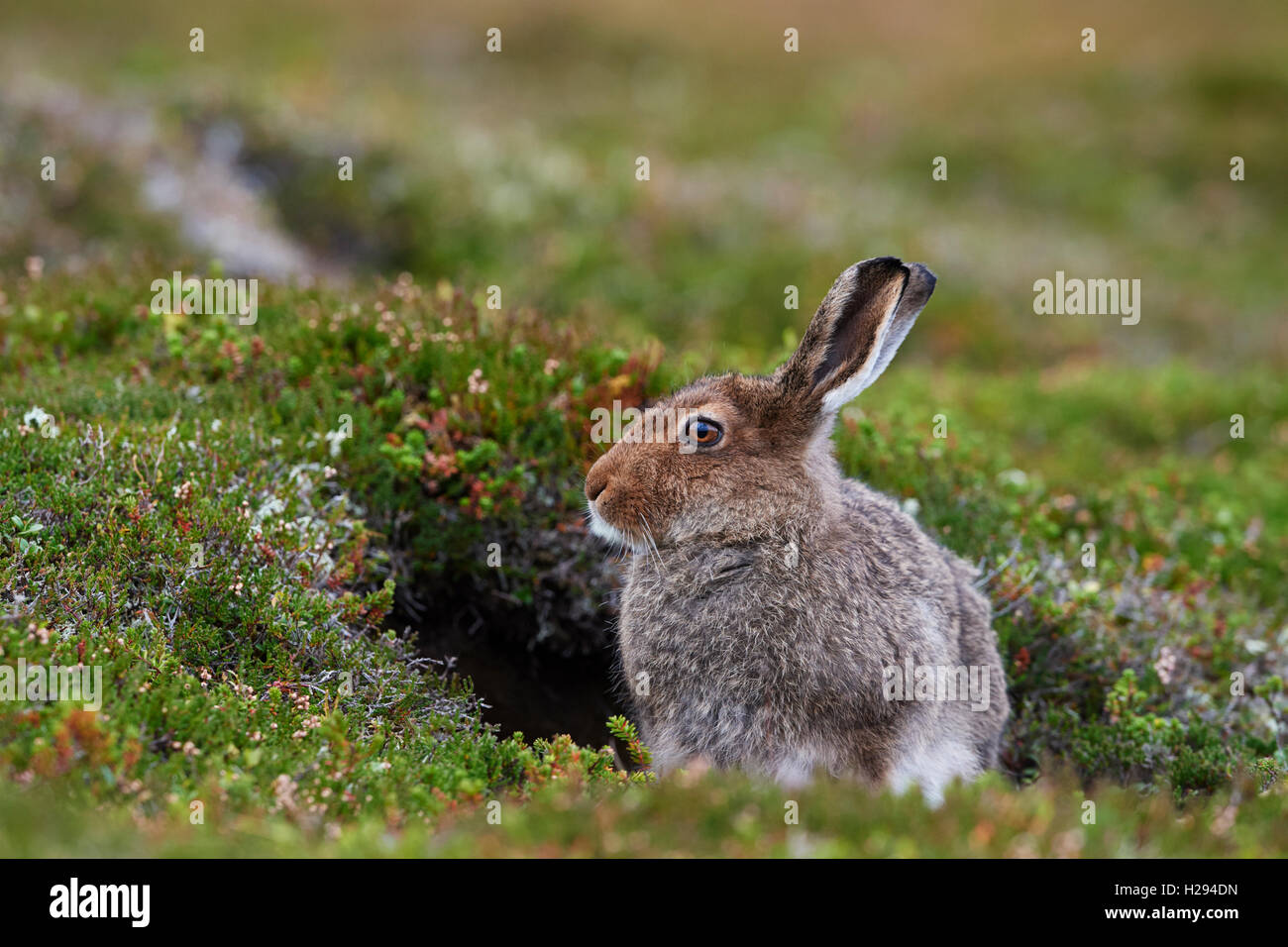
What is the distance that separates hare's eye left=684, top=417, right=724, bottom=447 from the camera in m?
7.10

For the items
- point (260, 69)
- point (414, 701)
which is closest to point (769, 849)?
point (414, 701)

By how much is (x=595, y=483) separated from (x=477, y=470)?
2.06m

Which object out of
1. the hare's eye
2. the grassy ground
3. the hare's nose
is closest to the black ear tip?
the hare's eye

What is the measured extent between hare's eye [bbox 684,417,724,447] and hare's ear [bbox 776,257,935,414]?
0.53 m

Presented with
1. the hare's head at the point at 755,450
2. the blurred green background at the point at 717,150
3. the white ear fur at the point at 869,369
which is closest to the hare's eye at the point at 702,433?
the hare's head at the point at 755,450

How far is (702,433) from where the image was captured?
7109 millimetres

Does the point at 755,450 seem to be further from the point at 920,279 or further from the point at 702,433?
the point at 920,279

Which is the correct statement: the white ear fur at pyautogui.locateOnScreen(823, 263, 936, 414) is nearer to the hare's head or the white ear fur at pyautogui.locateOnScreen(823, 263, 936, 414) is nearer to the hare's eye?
the hare's head

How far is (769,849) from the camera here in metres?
4.83

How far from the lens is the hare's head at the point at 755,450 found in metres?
6.88

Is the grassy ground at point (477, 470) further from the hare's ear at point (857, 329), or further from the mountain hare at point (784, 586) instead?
the hare's ear at point (857, 329)

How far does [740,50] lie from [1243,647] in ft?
99.1
